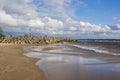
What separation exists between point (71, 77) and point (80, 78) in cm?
54

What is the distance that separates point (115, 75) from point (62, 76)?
11.0 ft

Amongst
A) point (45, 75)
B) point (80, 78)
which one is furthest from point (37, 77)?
point (80, 78)

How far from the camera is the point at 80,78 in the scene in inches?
437

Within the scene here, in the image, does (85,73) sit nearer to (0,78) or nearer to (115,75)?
(115,75)

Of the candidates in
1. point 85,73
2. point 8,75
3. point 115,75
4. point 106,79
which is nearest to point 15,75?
point 8,75

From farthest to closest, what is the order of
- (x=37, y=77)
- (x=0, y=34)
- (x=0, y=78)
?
(x=0, y=34)
(x=37, y=77)
(x=0, y=78)

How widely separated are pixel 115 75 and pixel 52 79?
4036mm

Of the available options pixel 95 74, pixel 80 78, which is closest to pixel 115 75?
pixel 95 74

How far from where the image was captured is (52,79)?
11.0 metres

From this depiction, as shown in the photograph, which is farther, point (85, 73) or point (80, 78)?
point (85, 73)

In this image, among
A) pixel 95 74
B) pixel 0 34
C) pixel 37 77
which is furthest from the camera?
pixel 0 34

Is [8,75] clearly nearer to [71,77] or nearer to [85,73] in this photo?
[71,77]

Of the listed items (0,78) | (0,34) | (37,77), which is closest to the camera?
(0,78)

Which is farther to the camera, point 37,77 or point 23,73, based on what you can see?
point 23,73
